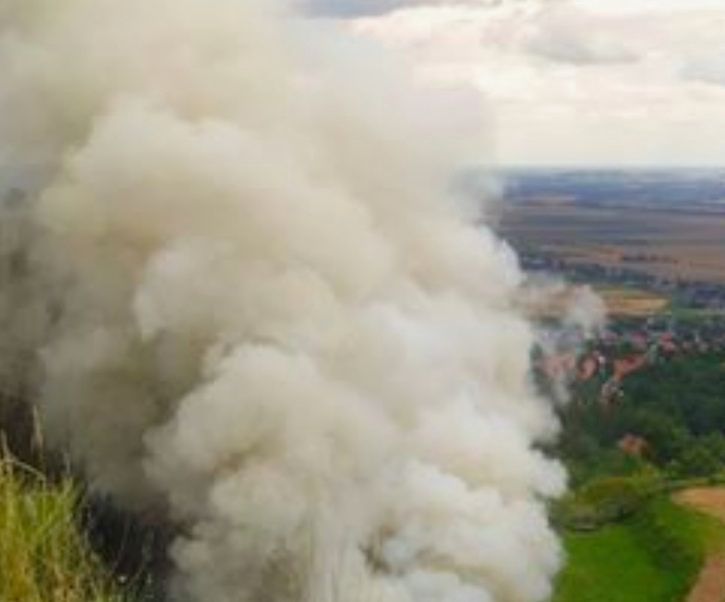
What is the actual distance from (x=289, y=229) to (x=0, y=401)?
372 cm

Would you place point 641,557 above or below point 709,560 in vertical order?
below

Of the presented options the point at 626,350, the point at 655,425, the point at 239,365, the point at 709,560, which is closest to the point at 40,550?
the point at 239,365

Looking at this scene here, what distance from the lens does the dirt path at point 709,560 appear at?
2714 cm

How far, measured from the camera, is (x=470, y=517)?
1423 centimetres

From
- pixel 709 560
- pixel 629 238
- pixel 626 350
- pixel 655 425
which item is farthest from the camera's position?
pixel 629 238

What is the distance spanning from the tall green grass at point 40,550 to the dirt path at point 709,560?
23.5 m

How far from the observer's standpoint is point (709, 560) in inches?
1158

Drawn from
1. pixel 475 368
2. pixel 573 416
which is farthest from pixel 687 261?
pixel 475 368

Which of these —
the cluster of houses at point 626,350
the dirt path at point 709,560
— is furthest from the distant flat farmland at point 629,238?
the dirt path at point 709,560

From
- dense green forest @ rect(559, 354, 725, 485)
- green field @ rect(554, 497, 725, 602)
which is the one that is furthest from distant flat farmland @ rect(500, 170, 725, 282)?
green field @ rect(554, 497, 725, 602)

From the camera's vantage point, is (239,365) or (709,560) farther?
(709,560)

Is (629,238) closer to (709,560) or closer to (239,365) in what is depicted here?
(709,560)

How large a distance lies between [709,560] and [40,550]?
26847 millimetres

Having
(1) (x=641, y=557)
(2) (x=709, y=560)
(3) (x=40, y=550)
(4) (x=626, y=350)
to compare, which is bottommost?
(4) (x=626, y=350)
